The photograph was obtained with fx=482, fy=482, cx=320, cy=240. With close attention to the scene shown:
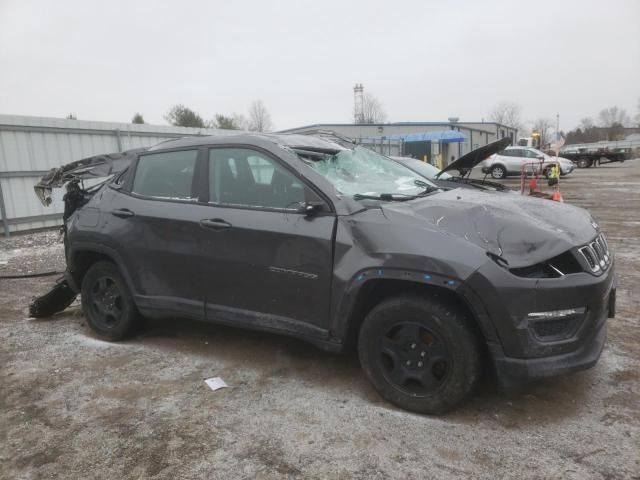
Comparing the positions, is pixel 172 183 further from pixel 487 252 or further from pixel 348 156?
pixel 487 252

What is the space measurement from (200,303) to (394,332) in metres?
1.58

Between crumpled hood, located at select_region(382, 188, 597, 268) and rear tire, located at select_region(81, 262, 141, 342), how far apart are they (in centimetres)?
254

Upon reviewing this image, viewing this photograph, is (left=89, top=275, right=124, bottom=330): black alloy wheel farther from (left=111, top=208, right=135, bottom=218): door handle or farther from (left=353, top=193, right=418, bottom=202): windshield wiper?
(left=353, top=193, right=418, bottom=202): windshield wiper

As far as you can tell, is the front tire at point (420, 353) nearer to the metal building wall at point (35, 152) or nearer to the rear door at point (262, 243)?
the rear door at point (262, 243)

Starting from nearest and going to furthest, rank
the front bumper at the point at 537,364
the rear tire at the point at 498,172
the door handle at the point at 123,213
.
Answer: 1. the front bumper at the point at 537,364
2. the door handle at the point at 123,213
3. the rear tire at the point at 498,172

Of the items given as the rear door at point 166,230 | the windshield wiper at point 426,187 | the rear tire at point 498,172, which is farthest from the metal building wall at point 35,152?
the rear tire at point 498,172

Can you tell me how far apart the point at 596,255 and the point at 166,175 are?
3236 mm

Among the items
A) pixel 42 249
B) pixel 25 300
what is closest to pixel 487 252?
pixel 25 300

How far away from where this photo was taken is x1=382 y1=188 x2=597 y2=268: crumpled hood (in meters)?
2.72

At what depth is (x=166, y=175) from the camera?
13.3ft

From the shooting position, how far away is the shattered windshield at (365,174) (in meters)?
3.46

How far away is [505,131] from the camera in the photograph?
178 ft

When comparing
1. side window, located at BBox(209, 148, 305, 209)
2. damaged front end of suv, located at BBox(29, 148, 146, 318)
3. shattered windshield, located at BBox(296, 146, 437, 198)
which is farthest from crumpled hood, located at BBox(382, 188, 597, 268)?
damaged front end of suv, located at BBox(29, 148, 146, 318)

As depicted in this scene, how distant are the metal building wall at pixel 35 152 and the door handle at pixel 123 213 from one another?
715 cm
